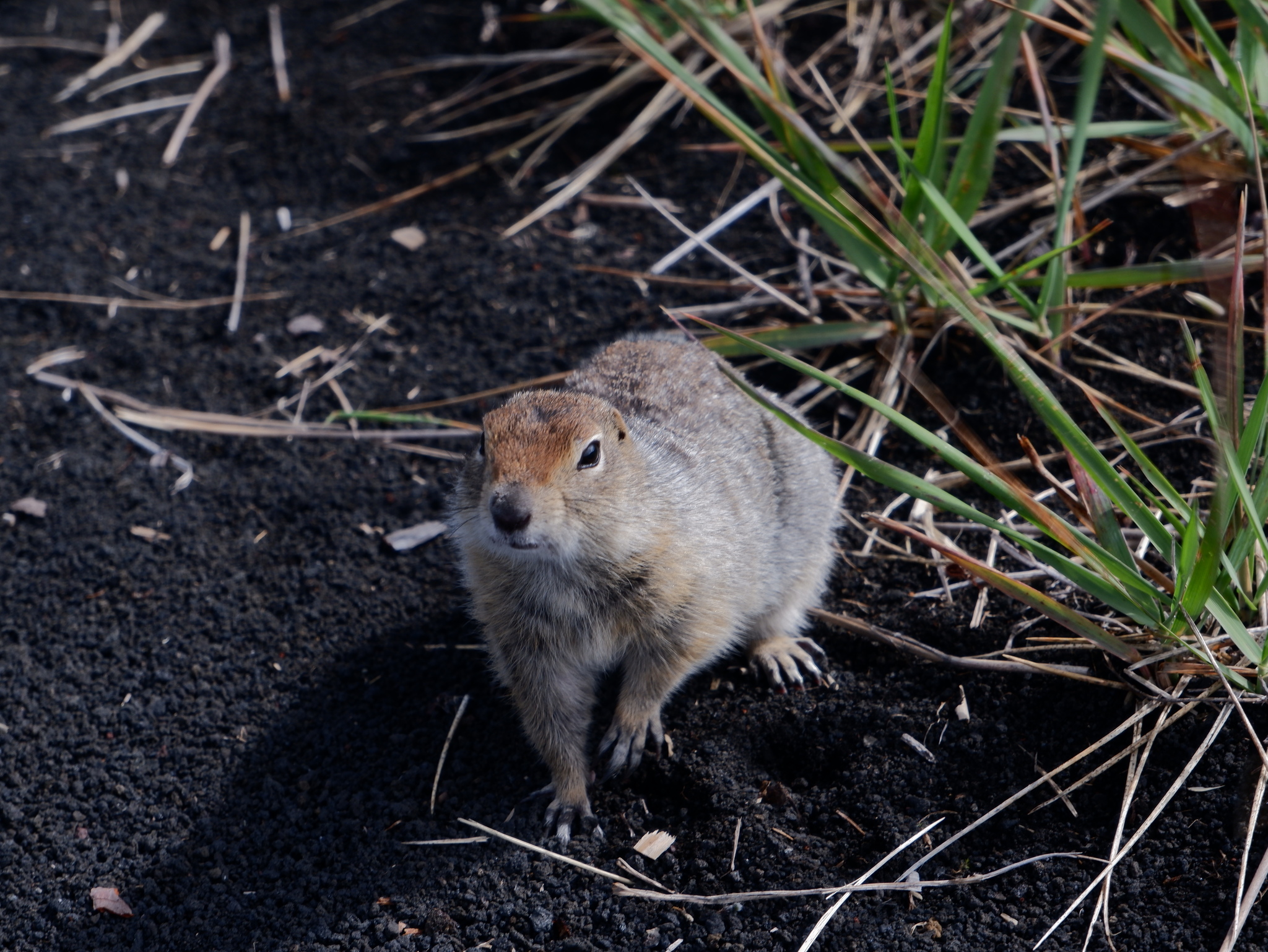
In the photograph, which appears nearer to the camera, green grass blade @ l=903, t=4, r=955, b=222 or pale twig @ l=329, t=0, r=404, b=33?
green grass blade @ l=903, t=4, r=955, b=222

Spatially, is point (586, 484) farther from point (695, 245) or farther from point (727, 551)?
point (695, 245)

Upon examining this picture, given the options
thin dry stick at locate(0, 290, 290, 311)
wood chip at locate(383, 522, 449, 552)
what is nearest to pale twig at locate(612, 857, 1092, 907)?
wood chip at locate(383, 522, 449, 552)

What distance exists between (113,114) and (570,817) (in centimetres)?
515

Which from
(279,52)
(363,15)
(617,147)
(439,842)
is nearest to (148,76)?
(279,52)

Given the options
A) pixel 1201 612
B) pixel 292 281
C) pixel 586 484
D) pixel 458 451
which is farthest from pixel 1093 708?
pixel 292 281

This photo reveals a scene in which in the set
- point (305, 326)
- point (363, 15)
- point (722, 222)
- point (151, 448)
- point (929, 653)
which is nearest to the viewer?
point (929, 653)

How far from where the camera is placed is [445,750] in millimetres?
3633

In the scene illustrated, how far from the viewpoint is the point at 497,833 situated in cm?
337

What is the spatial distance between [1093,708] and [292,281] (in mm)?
4117

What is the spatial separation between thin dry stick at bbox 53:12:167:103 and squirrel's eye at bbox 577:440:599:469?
512 centimetres

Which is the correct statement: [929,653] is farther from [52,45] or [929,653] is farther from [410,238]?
[52,45]

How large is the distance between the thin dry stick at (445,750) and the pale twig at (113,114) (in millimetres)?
4414

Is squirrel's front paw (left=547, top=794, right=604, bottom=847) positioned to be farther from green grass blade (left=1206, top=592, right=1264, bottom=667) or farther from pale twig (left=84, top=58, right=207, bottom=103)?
pale twig (left=84, top=58, right=207, bottom=103)

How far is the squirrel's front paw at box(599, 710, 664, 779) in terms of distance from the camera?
359 centimetres
